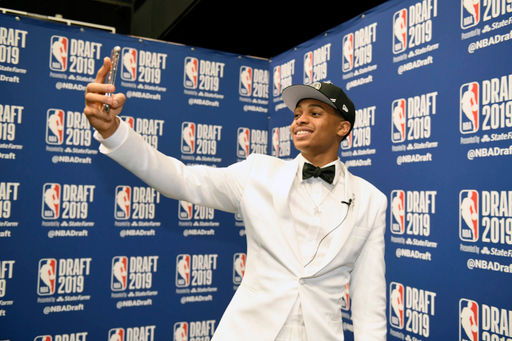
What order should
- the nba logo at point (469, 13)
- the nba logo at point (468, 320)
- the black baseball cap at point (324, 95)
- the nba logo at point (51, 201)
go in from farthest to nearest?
the nba logo at point (51, 201)
the nba logo at point (469, 13)
the nba logo at point (468, 320)
the black baseball cap at point (324, 95)

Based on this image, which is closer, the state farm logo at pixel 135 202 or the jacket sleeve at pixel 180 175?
the jacket sleeve at pixel 180 175

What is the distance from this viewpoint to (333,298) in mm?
1919

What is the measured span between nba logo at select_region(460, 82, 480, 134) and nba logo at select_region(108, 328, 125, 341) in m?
3.00

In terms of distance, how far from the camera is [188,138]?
3.82m

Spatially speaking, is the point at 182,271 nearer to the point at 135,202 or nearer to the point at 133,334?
the point at 133,334

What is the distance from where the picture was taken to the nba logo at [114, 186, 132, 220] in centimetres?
350

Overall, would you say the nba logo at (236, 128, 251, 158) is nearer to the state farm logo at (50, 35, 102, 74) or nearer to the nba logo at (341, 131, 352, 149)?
the nba logo at (341, 131, 352, 149)

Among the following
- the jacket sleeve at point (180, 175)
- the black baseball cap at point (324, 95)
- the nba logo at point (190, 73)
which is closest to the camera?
the jacket sleeve at point (180, 175)

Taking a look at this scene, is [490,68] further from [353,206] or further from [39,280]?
[39,280]

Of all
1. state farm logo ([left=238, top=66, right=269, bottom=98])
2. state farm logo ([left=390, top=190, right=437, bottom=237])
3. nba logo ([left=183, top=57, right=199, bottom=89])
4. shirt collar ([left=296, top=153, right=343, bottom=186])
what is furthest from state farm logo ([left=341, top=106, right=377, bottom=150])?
nba logo ([left=183, top=57, right=199, bottom=89])

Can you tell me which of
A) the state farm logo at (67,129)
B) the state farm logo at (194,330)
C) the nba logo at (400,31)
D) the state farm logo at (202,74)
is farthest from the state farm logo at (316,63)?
the state farm logo at (194,330)

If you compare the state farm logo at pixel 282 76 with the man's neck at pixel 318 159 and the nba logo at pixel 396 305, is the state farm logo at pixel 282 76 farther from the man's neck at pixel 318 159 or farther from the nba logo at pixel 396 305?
the nba logo at pixel 396 305

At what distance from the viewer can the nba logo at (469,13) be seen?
2408 mm

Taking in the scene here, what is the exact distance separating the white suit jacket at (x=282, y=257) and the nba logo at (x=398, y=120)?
0.95 metres
